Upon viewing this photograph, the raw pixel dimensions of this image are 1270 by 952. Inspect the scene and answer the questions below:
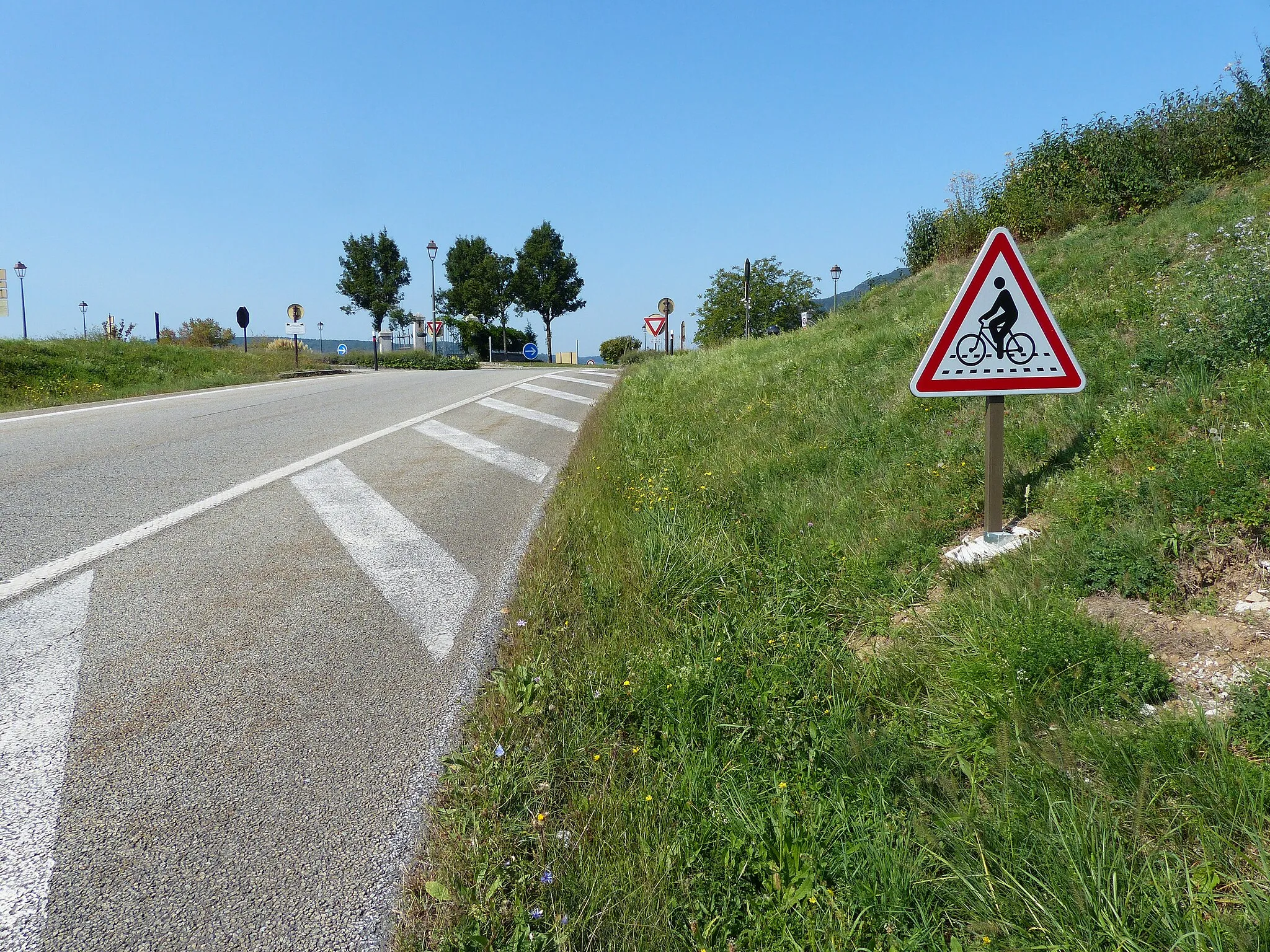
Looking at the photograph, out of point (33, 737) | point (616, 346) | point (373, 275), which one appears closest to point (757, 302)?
point (616, 346)

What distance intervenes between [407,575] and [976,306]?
3139 millimetres

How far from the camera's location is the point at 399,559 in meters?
4.02

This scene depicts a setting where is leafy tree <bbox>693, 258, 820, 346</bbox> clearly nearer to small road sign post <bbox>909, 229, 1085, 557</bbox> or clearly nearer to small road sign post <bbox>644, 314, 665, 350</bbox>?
small road sign post <bbox>644, 314, 665, 350</bbox>

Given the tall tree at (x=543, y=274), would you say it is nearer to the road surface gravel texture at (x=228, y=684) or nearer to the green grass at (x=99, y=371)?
the green grass at (x=99, y=371)

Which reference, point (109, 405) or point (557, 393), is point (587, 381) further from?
point (109, 405)

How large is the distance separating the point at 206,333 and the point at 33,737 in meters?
43.0

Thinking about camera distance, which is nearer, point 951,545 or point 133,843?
point 133,843

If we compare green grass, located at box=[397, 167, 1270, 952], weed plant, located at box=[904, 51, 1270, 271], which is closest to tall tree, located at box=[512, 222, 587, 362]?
A: weed plant, located at box=[904, 51, 1270, 271]

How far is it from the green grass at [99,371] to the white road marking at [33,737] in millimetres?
12496

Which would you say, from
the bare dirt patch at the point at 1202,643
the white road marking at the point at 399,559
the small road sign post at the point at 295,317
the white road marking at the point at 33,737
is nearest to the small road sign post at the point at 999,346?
the bare dirt patch at the point at 1202,643

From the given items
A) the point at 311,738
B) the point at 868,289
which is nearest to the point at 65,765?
the point at 311,738

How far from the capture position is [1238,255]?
17.1 feet

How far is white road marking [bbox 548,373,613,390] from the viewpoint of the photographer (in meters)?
18.6

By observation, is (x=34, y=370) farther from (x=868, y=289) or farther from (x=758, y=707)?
(x=758, y=707)
